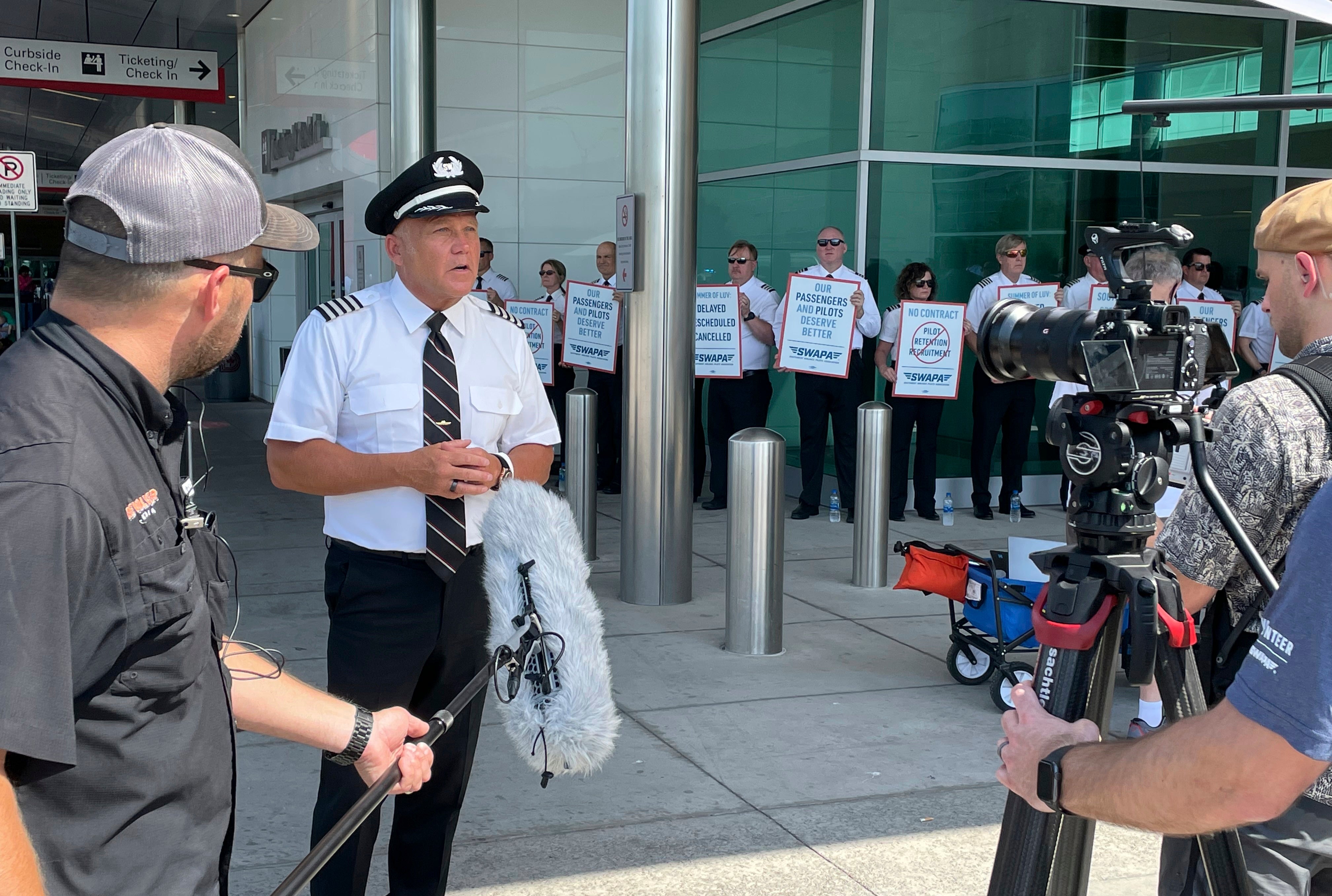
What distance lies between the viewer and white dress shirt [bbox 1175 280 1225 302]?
11188 millimetres

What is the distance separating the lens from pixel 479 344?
360 centimetres

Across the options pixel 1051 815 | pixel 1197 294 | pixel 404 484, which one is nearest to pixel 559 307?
pixel 1197 294

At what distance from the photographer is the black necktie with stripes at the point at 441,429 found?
3352mm

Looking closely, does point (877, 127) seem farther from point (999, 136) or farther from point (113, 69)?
point (113, 69)

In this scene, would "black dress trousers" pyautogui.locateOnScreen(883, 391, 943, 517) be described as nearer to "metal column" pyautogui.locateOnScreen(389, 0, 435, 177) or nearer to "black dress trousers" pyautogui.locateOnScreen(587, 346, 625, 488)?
"black dress trousers" pyautogui.locateOnScreen(587, 346, 625, 488)

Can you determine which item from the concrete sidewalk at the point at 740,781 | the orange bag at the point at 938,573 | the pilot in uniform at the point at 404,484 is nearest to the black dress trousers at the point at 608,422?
the concrete sidewalk at the point at 740,781

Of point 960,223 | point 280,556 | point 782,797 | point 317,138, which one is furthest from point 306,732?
point 317,138

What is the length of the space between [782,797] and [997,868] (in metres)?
2.36

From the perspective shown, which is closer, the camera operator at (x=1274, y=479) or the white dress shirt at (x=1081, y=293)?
the camera operator at (x=1274, y=479)

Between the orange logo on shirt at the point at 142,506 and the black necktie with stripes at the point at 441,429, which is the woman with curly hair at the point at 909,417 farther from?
→ the orange logo on shirt at the point at 142,506

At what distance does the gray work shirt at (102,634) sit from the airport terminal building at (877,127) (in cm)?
773

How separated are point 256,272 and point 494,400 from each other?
1.69 meters

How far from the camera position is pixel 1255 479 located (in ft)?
8.02

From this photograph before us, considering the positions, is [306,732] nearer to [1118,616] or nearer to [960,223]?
[1118,616]
